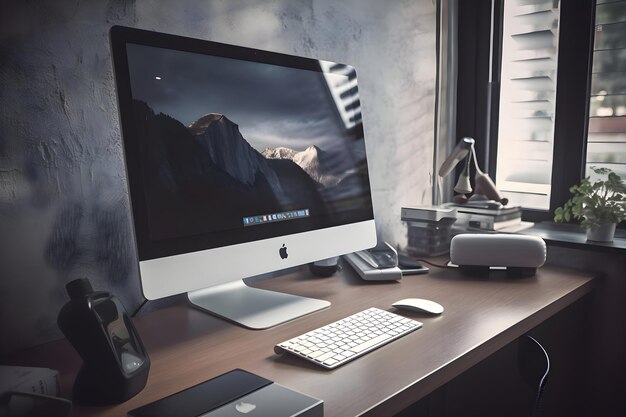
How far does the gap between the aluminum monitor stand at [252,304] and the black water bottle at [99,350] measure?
1.03 feet

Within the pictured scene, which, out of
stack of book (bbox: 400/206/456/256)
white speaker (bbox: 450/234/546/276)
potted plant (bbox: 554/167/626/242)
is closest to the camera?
white speaker (bbox: 450/234/546/276)

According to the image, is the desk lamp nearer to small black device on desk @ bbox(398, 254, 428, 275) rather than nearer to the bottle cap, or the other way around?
small black device on desk @ bbox(398, 254, 428, 275)

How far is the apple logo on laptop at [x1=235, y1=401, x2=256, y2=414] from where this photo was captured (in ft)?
2.22

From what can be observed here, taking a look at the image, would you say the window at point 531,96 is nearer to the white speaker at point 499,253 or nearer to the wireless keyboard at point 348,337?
the white speaker at point 499,253

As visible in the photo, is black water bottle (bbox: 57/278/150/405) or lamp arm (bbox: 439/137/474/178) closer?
black water bottle (bbox: 57/278/150/405)

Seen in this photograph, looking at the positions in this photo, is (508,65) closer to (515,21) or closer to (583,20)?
(515,21)

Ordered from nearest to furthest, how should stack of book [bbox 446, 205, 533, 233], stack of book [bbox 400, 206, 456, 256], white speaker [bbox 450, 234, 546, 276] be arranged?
white speaker [bbox 450, 234, 546, 276], stack of book [bbox 400, 206, 456, 256], stack of book [bbox 446, 205, 533, 233]

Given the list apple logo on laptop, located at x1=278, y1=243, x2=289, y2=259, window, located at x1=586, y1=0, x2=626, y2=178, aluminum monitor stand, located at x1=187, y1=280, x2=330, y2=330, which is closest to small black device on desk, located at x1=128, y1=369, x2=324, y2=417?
aluminum monitor stand, located at x1=187, y1=280, x2=330, y2=330

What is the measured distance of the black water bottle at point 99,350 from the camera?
2.35 feet

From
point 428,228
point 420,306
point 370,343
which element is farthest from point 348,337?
point 428,228

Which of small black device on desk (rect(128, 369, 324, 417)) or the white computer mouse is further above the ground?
small black device on desk (rect(128, 369, 324, 417))

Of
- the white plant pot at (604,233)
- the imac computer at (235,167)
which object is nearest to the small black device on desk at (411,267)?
the imac computer at (235,167)

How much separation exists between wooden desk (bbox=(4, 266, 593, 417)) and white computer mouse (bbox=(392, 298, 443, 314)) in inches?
0.6

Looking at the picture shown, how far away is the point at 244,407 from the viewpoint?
686mm
